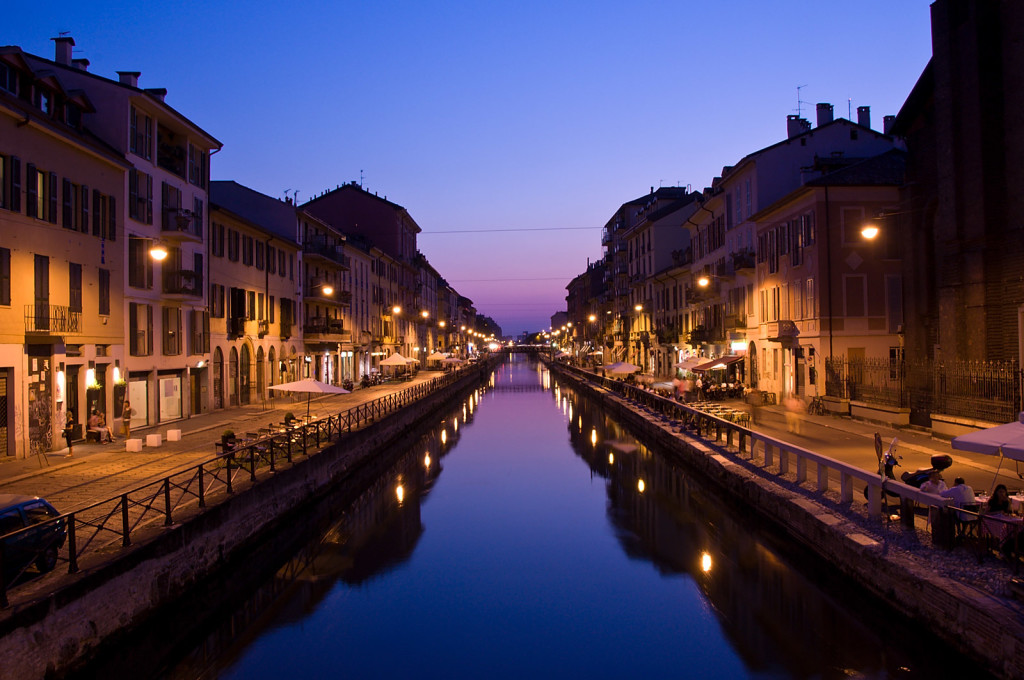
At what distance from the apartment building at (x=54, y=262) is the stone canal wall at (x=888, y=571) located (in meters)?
18.1

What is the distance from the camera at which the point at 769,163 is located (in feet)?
123

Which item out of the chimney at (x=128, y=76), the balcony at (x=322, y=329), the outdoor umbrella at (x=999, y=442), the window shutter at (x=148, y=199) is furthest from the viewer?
the balcony at (x=322, y=329)

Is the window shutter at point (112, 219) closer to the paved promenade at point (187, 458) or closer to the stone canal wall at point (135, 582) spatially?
the paved promenade at point (187, 458)

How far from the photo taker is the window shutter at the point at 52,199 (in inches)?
802

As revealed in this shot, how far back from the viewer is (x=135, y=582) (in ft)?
33.4

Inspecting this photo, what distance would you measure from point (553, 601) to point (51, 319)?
15598 millimetres

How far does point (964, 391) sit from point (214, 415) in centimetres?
2683

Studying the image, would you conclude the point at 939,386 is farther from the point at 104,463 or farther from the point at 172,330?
the point at 172,330

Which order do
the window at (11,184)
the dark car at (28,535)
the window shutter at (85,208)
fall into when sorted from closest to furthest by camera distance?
1. the dark car at (28,535)
2. the window at (11,184)
3. the window shutter at (85,208)

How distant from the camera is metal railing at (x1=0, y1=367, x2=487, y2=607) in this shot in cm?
925

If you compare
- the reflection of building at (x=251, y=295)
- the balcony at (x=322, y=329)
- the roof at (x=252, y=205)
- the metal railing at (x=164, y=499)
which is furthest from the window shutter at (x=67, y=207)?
the balcony at (x=322, y=329)

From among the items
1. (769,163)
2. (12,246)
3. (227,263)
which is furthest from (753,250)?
(12,246)

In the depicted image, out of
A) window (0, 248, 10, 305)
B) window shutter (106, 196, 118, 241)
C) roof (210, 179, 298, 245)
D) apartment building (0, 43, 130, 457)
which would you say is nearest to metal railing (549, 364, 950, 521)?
apartment building (0, 43, 130, 457)

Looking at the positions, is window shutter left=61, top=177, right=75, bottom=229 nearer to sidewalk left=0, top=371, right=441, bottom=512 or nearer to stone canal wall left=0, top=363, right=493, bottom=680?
sidewalk left=0, top=371, right=441, bottom=512
